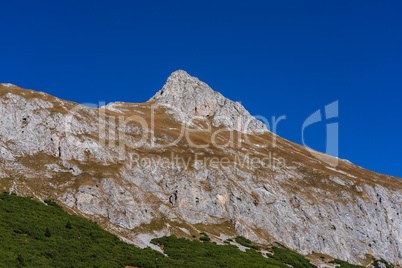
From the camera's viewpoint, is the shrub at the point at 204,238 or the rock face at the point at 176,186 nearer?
the shrub at the point at 204,238

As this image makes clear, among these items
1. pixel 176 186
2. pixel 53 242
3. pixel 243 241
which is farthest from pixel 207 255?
pixel 176 186

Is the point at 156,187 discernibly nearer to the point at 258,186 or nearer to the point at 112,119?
the point at 258,186

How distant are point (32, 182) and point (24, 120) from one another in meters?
28.8

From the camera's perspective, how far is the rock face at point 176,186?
233ft

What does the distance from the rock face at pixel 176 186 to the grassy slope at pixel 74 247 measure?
8069mm

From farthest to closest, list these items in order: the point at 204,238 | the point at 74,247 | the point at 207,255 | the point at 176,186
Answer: the point at 176,186 → the point at 204,238 → the point at 207,255 → the point at 74,247

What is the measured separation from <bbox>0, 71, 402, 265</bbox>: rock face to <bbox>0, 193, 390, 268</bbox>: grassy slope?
807 centimetres

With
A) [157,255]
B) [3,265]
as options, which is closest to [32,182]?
[157,255]

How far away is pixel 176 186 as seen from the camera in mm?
87062

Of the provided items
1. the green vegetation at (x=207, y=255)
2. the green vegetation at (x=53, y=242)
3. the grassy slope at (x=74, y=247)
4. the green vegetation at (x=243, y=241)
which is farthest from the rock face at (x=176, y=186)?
the green vegetation at (x=53, y=242)

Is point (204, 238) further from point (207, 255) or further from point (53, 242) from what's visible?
point (53, 242)

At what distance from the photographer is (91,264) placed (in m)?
39.4

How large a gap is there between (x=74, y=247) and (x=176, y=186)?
4510cm

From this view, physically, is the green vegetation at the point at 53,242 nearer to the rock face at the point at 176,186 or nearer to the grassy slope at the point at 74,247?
the grassy slope at the point at 74,247
